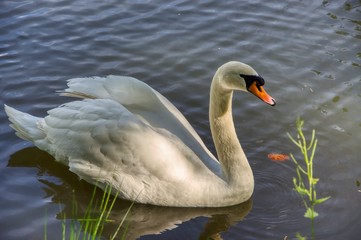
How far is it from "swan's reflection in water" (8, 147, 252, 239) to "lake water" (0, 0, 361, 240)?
0.01m

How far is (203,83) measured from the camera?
27.7 ft

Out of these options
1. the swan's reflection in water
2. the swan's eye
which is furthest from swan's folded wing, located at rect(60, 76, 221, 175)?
the swan's eye

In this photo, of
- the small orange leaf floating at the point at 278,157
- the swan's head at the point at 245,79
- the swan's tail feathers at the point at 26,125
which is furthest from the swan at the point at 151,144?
the small orange leaf floating at the point at 278,157

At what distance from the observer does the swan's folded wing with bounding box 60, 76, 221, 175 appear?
644 centimetres

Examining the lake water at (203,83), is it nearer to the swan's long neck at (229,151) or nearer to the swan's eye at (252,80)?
the swan's long neck at (229,151)

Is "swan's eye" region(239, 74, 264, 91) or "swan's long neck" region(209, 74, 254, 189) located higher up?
"swan's eye" region(239, 74, 264, 91)

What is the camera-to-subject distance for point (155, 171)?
608cm

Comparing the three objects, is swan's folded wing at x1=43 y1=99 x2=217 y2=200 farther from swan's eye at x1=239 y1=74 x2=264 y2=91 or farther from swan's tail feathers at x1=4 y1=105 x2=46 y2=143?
swan's eye at x1=239 y1=74 x2=264 y2=91

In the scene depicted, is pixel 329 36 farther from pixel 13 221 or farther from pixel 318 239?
pixel 13 221

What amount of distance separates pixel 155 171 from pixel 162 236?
0.58m

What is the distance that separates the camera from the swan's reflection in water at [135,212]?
604 centimetres

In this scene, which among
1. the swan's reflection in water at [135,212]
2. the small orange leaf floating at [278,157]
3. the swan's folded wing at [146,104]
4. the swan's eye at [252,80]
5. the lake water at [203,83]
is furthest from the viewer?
the small orange leaf floating at [278,157]

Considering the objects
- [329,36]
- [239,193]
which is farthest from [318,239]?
[329,36]

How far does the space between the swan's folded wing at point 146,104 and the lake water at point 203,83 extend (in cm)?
62
